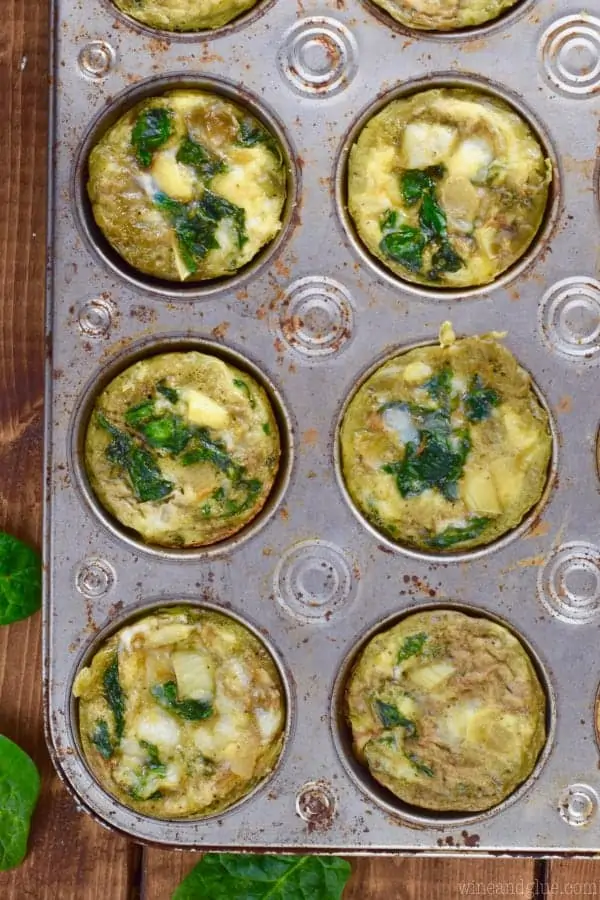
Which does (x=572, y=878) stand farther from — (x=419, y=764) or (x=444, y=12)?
(x=444, y=12)

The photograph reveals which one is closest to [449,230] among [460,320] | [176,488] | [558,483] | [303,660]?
[460,320]

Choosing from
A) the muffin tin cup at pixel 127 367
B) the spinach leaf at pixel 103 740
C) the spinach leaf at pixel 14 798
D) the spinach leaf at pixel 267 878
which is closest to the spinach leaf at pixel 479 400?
the muffin tin cup at pixel 127 367

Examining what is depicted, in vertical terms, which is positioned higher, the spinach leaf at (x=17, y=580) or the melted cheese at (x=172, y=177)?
the melted cheese at (x=172, y=177)

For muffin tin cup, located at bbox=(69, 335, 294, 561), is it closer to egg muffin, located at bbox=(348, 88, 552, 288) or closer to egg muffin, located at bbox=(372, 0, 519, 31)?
egg muffin, located at bbox=(348, 88, 552, 288)

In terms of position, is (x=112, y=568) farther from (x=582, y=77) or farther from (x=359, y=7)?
(x=582, y=77)

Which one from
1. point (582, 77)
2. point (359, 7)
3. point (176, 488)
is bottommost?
point (176, 488)

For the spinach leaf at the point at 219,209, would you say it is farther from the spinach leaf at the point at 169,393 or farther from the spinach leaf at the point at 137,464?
the spinach leaf at the point at 137,464

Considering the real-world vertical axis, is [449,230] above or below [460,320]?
above

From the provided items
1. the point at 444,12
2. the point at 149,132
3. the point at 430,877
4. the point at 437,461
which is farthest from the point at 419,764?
the point at 444,12
